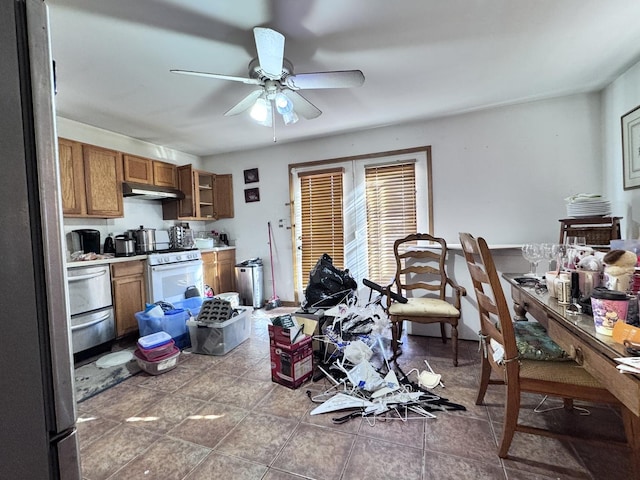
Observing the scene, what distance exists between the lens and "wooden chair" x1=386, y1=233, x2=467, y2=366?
228cm

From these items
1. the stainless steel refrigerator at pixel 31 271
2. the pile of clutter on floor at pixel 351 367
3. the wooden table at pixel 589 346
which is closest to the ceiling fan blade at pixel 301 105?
the pile of clutter on floor at pixel 351 367

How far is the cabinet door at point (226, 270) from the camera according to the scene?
4254 millimetres

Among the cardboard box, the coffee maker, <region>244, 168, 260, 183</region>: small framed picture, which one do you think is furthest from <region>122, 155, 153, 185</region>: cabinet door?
the cardboard box

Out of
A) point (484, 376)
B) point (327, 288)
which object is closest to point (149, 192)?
point (327, 288)

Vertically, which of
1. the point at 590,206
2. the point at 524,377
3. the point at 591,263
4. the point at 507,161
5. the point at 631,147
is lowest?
the point at 524,377

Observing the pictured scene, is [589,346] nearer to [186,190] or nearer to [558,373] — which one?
[558,373]

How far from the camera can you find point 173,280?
133 inches

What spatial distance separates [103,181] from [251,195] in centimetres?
184

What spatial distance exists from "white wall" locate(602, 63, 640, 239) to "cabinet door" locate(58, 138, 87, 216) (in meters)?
5.07

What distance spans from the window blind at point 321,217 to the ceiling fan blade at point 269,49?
2.07 metres

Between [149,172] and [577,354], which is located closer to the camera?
[577,354]

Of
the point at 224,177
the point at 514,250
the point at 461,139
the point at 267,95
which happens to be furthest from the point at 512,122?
the point at 224,177

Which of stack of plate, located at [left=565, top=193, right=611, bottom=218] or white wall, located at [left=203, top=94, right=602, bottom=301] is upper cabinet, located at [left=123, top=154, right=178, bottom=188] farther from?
stack of plate, located at [left=565, top=193, right=611, bottom=218]

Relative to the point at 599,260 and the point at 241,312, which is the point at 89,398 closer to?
the point at 241,312
